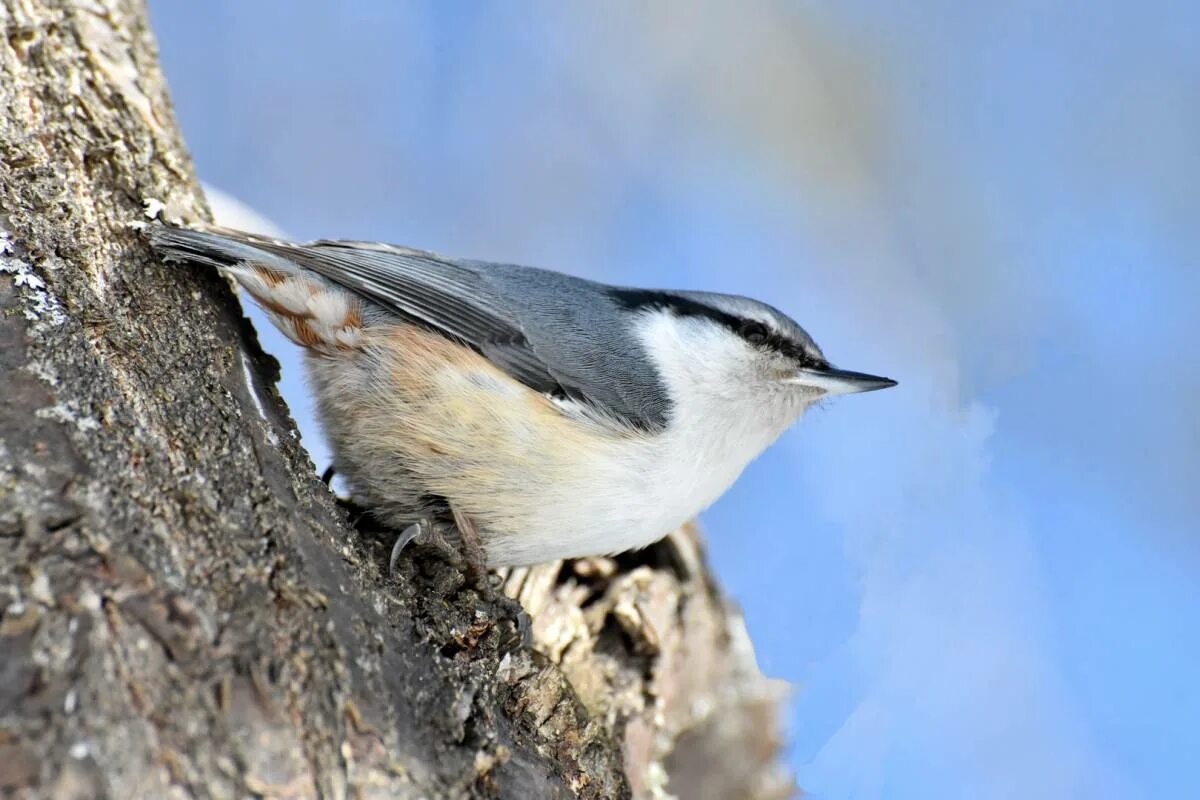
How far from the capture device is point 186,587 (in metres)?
1.22

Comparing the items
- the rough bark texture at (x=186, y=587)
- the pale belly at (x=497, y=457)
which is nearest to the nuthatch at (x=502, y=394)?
the pale belly at (x=497, y=457)

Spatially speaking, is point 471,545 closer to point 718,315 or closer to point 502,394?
point 502,394

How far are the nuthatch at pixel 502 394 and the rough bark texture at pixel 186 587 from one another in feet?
0.48

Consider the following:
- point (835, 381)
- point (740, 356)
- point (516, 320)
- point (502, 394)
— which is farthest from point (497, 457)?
point (835, 381)

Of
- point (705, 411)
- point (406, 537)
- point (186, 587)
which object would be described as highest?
point (705, 411)

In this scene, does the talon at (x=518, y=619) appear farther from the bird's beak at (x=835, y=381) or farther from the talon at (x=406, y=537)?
the bird's beak at (x=835, y=381)

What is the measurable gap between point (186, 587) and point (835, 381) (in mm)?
1600

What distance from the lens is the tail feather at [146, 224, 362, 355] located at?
2033 mm

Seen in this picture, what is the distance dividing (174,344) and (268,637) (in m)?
0.76

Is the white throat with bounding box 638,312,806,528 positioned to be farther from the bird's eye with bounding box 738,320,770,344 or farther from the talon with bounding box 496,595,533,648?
the talon with bounding box 496,595,533,648

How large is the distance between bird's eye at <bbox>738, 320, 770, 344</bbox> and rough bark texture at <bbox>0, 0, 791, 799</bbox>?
68 cm

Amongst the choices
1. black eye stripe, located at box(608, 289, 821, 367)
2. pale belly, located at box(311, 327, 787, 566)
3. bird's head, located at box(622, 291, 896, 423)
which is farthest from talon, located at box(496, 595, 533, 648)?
black eye stripe, located at box(608, 289, 821, 367)

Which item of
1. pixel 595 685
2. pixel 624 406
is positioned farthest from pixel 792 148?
pixel 595 685

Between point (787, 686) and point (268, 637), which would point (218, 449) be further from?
point (787, 686)
